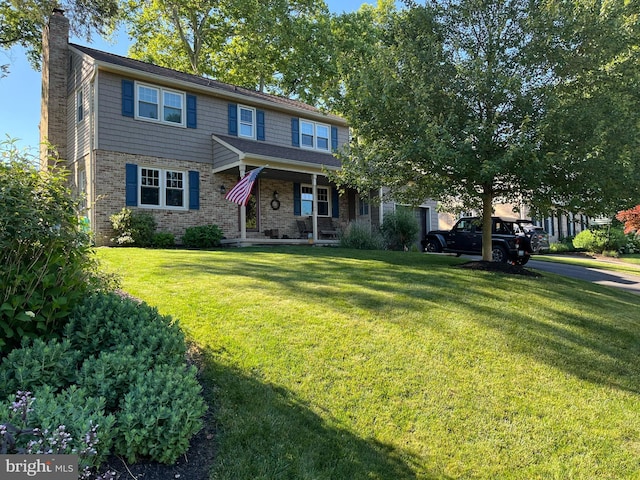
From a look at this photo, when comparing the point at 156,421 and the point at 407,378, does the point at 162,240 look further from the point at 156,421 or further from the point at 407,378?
the point at 156,421

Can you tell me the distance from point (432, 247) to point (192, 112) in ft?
33.5

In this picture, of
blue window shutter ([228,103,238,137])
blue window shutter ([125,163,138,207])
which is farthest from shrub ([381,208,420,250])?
blue window shutter ([125,163,138,207])

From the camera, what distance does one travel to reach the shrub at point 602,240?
21.7 meters

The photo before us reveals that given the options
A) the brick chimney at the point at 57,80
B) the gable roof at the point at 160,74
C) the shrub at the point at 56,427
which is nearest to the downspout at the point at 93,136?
the gable roof at the point at 160,74

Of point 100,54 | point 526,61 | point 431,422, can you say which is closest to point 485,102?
point 526,61

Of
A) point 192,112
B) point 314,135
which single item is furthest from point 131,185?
point 314,135

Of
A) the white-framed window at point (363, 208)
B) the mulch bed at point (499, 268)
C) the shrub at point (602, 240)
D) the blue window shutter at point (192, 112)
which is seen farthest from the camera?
the shrub at point (602, 240)

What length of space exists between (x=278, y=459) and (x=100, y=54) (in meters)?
15.4

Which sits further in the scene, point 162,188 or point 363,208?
point 363,208

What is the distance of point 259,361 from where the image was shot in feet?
13.1

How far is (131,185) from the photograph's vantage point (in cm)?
1320

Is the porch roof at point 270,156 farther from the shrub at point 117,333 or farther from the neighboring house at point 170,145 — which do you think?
the shrub at point 117,333

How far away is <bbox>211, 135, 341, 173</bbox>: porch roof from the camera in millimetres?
13836

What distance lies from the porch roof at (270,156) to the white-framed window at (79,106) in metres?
4.29
